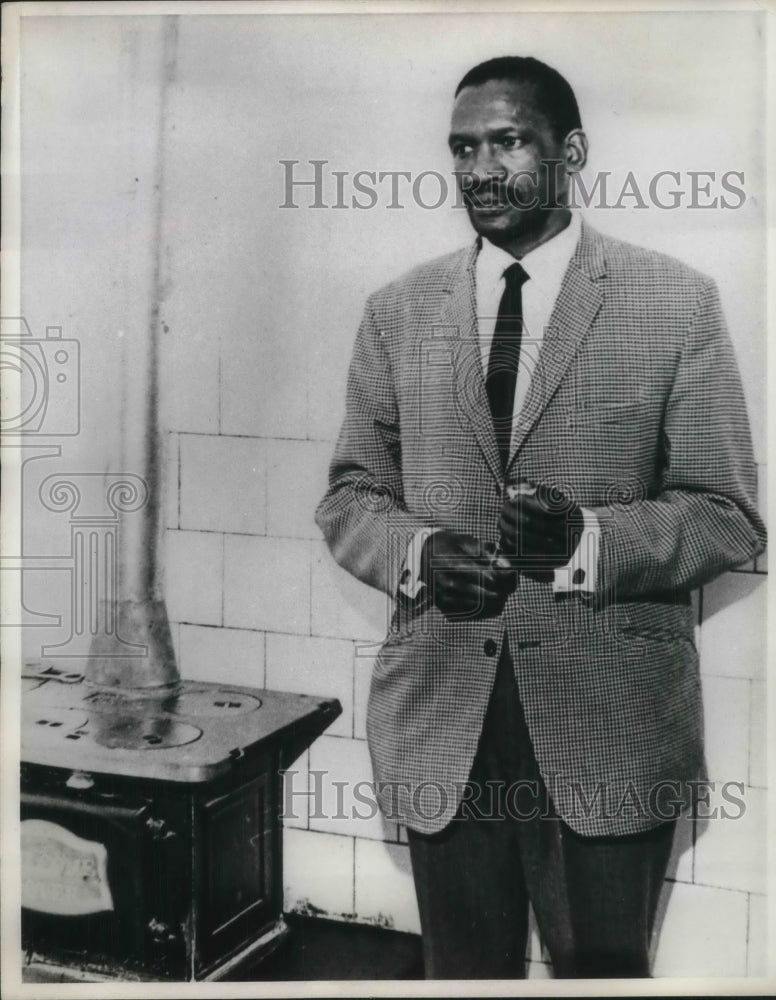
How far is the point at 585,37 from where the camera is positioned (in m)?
2.13

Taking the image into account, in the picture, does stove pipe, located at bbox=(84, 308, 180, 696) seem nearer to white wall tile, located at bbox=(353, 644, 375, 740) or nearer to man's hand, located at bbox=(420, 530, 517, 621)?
white wall tile, located at bbox=(353, 644, 375, 740)

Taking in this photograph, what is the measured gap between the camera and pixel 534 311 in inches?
81.5

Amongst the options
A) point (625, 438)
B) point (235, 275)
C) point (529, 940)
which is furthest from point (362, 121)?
point (529, 940)

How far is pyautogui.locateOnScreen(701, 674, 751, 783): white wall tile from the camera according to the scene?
7.09 ft

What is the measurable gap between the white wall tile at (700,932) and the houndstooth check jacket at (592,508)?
24 centimetres

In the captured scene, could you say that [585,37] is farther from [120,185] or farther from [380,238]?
[120,185]

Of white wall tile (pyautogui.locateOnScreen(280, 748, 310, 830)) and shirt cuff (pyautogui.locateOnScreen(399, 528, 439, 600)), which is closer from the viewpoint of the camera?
shirt cuff (pyautogui.locateOnScreen(399, 528, 439, 600))

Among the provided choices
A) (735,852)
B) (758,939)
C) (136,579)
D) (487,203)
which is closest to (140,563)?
(136,579)

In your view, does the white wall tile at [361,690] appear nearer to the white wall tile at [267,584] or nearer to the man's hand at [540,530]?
the white wall tile at [267,584]

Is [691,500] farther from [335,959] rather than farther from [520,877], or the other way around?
[335,959]

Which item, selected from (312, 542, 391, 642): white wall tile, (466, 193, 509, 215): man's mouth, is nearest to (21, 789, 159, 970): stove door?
(312, 542, 391, 642): white wall tile

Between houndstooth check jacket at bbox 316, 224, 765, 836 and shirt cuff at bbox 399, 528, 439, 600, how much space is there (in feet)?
0.05

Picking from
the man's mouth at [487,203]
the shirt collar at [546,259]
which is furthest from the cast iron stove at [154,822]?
the man's mouth at [487,203]

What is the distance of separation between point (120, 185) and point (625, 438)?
3.80 feet
